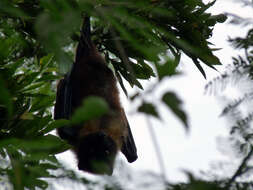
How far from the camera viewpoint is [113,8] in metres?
1.34

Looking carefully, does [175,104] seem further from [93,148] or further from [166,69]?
[93,148]

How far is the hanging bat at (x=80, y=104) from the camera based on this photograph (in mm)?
3695

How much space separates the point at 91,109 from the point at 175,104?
7.4 inches

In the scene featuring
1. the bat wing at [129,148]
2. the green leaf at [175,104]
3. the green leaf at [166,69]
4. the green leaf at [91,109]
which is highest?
the bat wing at [129,148]

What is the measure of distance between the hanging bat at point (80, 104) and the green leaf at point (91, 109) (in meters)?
2.62

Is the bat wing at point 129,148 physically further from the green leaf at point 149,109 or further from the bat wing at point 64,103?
the green leaf at point 149,109

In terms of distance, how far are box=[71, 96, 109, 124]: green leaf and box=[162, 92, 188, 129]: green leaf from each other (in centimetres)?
A: 13

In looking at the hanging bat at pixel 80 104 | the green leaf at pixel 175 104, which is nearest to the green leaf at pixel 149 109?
the green leaf at pixel 175 104

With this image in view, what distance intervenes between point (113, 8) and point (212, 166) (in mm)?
606

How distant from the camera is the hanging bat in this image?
3.70 meters

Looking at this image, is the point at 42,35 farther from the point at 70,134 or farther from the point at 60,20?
the point at 70,134

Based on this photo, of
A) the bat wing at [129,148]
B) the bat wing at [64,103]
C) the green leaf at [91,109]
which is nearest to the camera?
the green leaf at [91,109]

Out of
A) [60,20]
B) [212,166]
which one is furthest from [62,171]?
[60,20]

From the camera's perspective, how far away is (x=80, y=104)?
3891 mm
